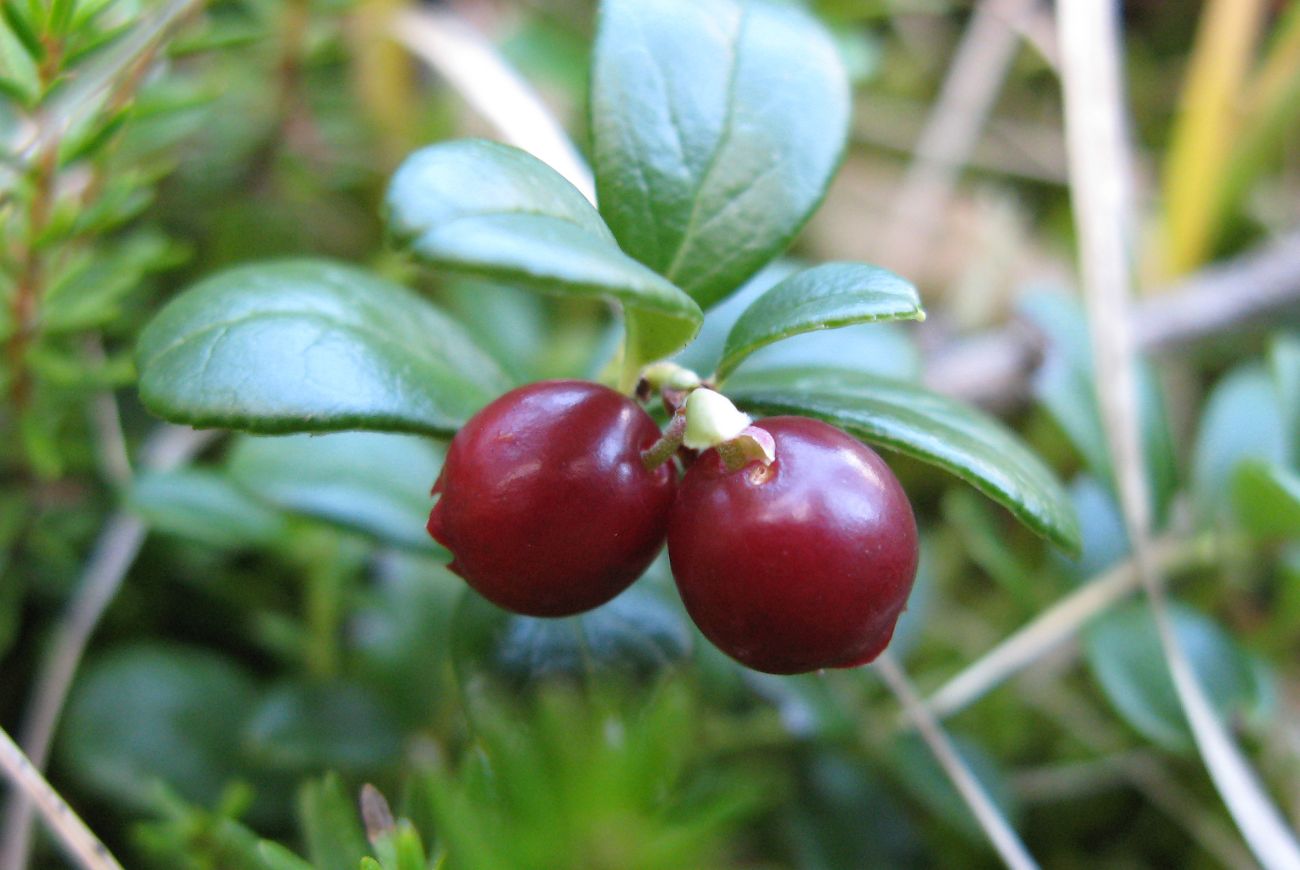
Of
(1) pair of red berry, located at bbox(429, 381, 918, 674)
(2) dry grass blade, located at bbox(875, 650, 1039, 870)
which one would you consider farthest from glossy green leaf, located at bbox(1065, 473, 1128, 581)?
(1) pair of red berry, located at bbox(429, 381, 918, 674)

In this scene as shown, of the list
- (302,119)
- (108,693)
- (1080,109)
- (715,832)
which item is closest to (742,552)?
(715,832)

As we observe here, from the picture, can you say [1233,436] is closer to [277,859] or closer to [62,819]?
[277,859]

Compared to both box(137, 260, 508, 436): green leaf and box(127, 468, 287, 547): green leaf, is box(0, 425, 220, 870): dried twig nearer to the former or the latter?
box(127, 468, 287, 547): green leaf

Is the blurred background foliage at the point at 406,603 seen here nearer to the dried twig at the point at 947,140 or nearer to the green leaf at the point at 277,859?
the green leaf at the point at 277,859

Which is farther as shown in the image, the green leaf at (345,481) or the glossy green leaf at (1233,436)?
the glossy green leaf at (1233,436)

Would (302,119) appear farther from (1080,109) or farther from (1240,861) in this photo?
(1240,861)

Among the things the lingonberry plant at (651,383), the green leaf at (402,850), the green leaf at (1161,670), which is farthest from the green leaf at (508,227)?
the green leaf at (1161,670)
